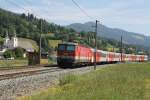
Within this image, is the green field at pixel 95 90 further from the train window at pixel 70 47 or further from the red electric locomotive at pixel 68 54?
the train window at pixel 70 47

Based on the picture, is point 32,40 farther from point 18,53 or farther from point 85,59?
point 85,59

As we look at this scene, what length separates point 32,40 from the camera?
619 ft

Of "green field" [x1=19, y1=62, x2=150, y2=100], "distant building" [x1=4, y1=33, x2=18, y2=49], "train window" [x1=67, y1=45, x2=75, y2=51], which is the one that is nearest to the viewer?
"green field" [x1=19, y1=62, x2=150, y2=100]

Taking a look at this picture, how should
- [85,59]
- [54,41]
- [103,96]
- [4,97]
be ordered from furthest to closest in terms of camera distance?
[54,41] → [85,59] → [4,97] → [103,96]

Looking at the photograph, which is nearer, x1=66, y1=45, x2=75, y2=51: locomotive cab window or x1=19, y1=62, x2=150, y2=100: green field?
x1=19, y1=62, x2=150, y2=100: green field

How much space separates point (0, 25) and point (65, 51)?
145651 mm

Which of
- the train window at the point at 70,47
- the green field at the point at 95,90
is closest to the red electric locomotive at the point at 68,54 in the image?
the train window at the point at 70,47

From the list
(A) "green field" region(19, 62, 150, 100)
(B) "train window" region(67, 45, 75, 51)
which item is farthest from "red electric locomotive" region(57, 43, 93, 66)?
(A) "green field" region(19, 62, 150, 100)

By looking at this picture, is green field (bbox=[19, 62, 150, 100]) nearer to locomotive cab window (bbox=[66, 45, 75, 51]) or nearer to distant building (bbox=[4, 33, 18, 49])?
locomotive cab window (bbox=[66, 45, 75, 51])

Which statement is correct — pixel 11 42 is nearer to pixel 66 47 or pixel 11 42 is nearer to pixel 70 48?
pixel 66 47

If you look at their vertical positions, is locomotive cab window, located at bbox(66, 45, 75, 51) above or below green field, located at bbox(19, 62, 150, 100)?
above

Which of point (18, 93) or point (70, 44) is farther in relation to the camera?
point (70, 44)

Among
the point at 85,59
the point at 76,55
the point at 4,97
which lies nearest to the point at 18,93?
the point at 4,97

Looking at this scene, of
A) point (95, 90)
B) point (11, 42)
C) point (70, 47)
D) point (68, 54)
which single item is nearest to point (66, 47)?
point (70, 47)
